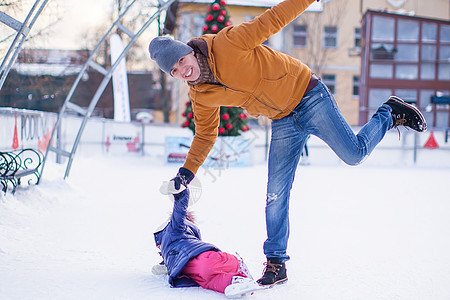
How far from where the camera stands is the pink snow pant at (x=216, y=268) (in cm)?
222

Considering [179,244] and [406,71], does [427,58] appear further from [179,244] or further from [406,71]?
[179,244]

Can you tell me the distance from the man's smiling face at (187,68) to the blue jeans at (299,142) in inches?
24.0

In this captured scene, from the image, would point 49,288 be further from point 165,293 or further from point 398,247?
point 398,247

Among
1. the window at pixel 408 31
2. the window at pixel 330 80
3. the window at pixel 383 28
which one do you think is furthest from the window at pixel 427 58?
the window at pixel 330 80

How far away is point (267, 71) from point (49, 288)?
157 cm

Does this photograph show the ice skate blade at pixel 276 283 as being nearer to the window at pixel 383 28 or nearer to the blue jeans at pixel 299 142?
the blue jeans at pixel 299 142

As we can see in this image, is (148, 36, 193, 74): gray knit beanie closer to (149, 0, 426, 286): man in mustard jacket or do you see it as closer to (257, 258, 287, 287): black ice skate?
(149, 0, 426, 286): man in mustard jacket

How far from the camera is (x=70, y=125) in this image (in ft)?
31.7

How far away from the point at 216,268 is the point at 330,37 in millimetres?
21518

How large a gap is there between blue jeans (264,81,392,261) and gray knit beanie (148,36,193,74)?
70cm

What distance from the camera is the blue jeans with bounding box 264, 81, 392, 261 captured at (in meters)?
2.38

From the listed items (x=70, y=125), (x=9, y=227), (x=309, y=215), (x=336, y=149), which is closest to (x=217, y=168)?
(x=70, y=125)

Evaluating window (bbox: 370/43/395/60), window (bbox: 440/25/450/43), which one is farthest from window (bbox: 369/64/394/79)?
window (bbox: 440/25/450/43)

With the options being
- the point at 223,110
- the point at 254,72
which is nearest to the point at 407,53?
the point at 223,110
